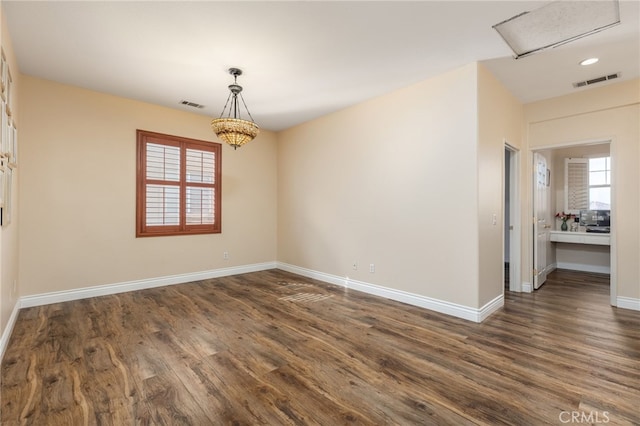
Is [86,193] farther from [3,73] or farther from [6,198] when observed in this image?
[3,73]

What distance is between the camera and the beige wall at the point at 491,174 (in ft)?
10.9

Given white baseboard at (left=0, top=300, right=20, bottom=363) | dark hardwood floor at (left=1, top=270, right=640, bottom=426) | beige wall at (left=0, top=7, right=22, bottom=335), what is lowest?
dark hardwood floor at (left=1, top=270, right=640, bottom=426)

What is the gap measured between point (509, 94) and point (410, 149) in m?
1.63

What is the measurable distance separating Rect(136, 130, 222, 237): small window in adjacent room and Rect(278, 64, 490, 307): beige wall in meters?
1.63

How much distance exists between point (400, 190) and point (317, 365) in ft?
8.16

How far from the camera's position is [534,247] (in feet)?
14.6

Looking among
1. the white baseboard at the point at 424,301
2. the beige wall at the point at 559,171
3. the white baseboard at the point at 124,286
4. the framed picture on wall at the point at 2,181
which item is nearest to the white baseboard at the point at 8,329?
the white baseboard at the point at 124,286

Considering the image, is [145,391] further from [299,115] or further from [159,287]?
[299,115]

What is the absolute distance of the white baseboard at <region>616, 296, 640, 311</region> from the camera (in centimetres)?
362

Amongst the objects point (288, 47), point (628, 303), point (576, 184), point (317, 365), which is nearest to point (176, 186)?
point (288, 47)

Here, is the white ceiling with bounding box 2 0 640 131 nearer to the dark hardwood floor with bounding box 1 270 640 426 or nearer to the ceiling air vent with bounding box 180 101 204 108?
the ceiling air vent with bounding box 180 101 204 108

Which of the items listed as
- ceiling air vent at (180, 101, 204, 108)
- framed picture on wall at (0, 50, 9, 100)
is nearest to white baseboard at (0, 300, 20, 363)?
framed picture on wall at (0, 50, 9, 100)

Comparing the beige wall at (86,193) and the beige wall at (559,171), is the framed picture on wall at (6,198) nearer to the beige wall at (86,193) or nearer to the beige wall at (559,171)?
the beige wall at (86,193)

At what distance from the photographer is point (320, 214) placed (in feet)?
17.3
